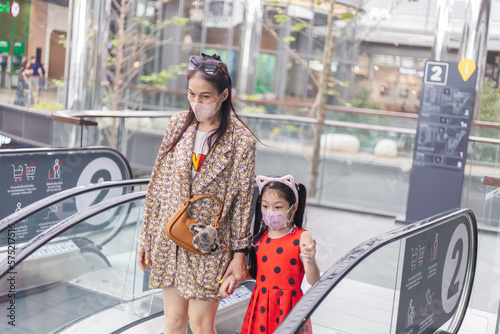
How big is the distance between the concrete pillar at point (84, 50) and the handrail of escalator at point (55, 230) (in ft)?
16.3

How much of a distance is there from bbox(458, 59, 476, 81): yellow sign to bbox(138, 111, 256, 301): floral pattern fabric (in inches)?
193

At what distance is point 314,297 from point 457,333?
2641 mm

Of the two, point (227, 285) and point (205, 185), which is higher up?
point (205, 185)

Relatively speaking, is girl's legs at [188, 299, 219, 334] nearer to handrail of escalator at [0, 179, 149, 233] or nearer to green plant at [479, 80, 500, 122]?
handrail of escalator at [0, 179, 149, 233]

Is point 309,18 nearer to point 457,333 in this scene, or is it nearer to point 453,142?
point 453,142

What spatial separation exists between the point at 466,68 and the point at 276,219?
16.0 feet

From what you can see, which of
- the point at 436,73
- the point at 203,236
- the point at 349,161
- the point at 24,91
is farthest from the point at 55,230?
the point at 24,91

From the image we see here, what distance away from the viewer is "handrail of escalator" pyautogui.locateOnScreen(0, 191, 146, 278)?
2826 millimetres

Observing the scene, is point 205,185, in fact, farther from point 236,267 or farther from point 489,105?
point 489,105

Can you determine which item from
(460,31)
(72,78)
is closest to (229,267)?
(460,31)

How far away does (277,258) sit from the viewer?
261 centimetres

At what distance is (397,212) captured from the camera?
895 cm

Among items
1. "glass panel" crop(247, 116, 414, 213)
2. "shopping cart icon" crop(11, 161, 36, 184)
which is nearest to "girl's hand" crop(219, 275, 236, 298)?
"shopping cart icon" crop(11, 161, 36, 184)

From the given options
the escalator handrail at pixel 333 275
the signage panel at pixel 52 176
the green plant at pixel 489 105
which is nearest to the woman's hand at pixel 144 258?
the escalator handrail at pixel 333 275
